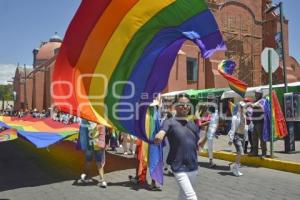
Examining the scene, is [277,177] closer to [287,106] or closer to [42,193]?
[287,106]

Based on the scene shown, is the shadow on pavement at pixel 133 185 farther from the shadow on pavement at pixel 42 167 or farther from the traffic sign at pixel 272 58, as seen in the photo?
the traffic sign at pixel 272 58

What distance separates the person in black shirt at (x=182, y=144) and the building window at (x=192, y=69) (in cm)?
4032

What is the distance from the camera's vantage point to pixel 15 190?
343 inches

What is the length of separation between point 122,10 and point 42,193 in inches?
147

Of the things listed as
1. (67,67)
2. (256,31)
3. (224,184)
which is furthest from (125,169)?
(256,31)

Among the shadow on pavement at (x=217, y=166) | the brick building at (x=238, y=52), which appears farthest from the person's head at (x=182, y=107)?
the brick building at (x=238, y=52)

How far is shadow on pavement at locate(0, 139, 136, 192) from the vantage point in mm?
9805

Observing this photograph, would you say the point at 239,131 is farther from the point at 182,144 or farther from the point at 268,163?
the point at 182,144

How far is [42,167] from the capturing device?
12.1 metres

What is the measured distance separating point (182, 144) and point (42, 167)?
7382 mm

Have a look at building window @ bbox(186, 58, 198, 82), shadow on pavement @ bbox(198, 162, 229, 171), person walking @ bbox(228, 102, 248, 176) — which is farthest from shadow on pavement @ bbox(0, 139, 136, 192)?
building window @ bbox(186, 58, 198, 82)

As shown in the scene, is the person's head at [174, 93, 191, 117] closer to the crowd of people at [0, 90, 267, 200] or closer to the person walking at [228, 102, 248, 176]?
the crowd of people at [0, 90, 267, 200]

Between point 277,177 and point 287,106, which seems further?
point 287,106

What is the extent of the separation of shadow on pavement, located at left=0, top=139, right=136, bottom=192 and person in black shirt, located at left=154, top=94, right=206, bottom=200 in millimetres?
4592
